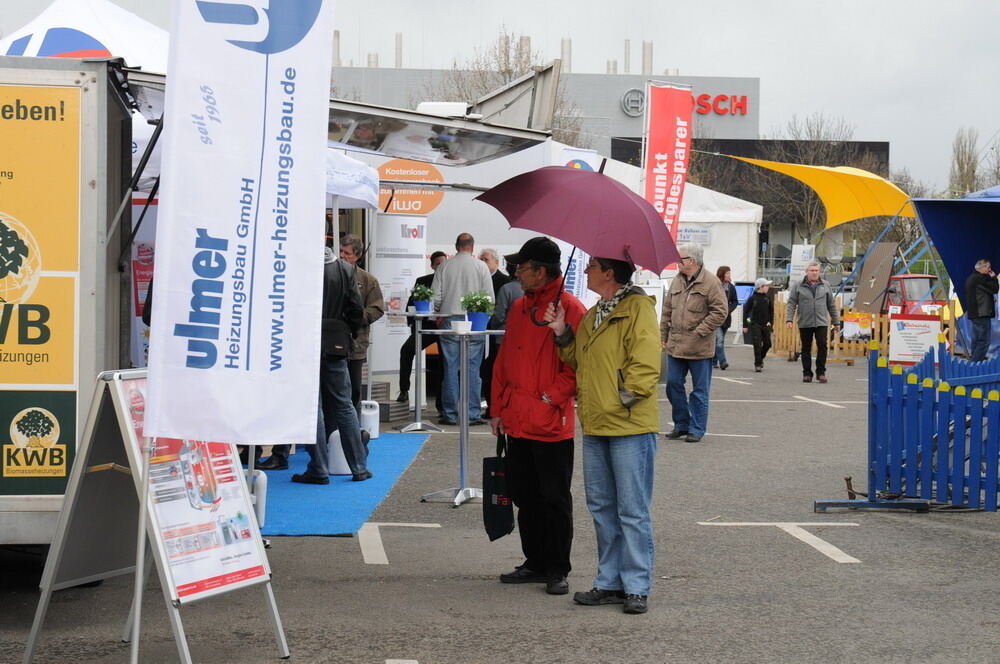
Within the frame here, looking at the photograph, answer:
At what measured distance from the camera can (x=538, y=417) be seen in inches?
241

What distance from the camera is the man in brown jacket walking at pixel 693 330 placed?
11.9m

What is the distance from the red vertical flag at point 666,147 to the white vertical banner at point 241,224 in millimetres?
11596

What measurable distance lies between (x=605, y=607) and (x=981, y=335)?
13.4 meters

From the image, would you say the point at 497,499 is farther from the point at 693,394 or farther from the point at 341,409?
the point at 693,394

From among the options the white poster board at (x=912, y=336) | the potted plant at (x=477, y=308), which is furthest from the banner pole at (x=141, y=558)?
the white poster board at (x=912, y=336)

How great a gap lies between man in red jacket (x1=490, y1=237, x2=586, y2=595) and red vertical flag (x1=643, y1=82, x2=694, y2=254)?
1004 cm

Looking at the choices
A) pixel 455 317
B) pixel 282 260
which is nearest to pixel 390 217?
pixel 455 317

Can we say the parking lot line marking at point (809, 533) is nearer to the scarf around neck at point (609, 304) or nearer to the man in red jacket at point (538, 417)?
the man in red jacket at point (538, 417)

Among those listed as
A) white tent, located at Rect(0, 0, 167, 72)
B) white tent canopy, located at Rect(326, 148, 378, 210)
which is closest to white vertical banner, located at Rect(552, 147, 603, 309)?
white tent canopy, located at Rect(326, 148, 378, 210)

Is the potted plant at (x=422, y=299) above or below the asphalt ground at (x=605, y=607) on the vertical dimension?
above

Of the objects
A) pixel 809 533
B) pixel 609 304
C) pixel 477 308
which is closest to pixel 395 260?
pixel 477 308

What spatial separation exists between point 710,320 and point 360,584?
6.34 meters

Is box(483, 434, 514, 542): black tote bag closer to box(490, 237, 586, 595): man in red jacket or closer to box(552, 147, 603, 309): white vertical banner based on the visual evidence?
box(490, 237, 586, 595): man in red jacket

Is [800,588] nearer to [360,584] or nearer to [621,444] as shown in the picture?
[621,444]
